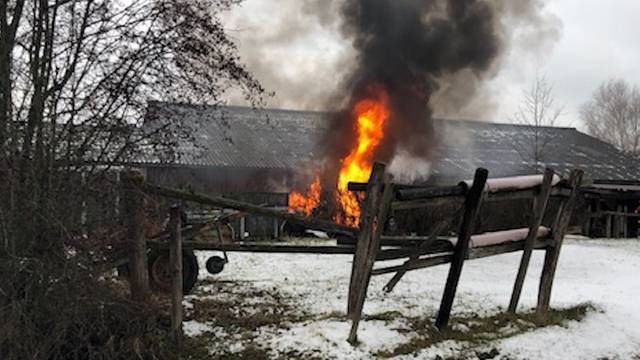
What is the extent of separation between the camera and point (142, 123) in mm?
7297

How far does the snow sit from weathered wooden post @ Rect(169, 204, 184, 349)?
3201 millimetres

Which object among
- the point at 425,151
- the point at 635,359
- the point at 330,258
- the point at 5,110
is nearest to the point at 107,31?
the point at 5,110

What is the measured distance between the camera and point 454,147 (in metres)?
31.7

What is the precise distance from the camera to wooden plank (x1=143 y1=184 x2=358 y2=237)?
5.75 metres

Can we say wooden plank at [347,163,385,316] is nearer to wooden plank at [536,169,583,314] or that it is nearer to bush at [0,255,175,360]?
bush at [0,255,175,360]

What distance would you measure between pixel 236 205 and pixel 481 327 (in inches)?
122

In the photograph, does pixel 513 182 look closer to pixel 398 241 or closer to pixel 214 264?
pixel 398 241

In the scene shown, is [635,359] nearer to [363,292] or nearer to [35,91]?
[363,292]

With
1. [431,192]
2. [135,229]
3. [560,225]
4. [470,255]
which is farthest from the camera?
[560,225]

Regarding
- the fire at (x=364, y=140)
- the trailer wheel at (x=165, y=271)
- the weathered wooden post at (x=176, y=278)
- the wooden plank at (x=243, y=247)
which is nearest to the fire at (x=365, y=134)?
the fire at (x=364, y=140)

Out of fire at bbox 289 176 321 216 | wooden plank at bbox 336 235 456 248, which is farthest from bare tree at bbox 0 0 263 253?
fire at bbox 289 176 321 216

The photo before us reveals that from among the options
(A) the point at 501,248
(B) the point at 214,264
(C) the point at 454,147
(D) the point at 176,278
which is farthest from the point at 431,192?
(C) the point at 454,147

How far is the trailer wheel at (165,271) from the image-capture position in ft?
25.5

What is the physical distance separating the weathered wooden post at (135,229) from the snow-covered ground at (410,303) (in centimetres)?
86
